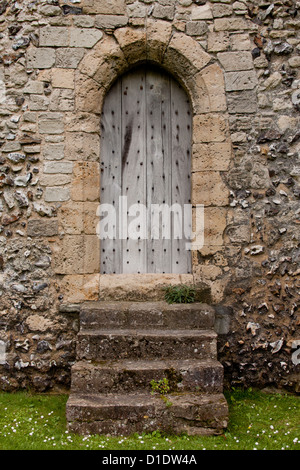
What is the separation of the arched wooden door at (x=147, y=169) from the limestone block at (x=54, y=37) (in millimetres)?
674

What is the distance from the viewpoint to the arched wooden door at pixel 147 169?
4.52m

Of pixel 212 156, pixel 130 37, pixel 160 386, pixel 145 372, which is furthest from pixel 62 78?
pixel 160 386

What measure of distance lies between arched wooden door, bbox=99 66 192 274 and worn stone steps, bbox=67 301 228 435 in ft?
2.84

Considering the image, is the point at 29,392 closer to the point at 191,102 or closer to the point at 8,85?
the point at 8,85

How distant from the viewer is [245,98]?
4.21m

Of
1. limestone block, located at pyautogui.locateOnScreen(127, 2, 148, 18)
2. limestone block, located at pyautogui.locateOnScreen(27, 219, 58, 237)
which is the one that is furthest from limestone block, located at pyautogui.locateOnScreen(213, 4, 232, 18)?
limestone block, located at pyautogui.locateOnScreen(27, 219, 58, 237)

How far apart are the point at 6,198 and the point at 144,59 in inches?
81.1

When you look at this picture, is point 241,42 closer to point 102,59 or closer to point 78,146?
point 102,59

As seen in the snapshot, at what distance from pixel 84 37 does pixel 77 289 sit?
2.56 meters

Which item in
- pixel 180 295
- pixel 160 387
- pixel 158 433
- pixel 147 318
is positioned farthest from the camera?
pixel 180 295

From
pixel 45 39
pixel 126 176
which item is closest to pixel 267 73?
pixel 126 176

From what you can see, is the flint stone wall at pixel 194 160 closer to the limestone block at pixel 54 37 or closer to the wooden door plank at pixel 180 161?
the limestone block at pixel 54 37

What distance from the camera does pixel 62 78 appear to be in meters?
4.21

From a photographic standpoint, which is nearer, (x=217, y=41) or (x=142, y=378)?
(x=142, y=378)
